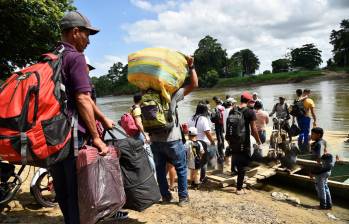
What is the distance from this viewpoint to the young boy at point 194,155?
251 inches

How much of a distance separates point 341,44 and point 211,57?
36.4 metres

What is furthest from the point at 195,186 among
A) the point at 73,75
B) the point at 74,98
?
the point at 73,75

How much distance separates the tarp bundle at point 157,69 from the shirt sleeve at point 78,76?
1664mm

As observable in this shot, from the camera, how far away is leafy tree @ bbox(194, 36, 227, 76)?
355 ft

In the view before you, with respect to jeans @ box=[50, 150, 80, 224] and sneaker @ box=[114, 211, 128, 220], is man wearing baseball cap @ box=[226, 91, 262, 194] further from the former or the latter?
jeans @ box=[50, 150, 80, 224]

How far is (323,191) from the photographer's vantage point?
6152mm

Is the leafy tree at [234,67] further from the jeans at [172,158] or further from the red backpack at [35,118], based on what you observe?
the red backpack at [35,118]

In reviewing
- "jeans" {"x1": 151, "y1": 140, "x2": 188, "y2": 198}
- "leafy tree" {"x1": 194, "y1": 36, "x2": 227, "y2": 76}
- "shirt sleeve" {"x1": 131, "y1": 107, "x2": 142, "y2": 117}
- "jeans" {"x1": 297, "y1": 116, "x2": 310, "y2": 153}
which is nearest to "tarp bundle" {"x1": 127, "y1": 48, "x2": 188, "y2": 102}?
"jeans" {"x1": 151, "y1": 140, "x2": 188, "y2": 198}

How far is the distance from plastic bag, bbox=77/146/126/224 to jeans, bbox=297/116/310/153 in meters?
8.22

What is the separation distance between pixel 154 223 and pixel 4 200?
191cm

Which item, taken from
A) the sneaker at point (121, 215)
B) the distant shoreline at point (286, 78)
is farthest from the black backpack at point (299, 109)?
the distant shoreline at point (286, 78)

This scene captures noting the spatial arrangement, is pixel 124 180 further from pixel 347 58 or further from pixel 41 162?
pixel 347 58

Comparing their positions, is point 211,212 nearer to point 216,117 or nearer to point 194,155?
point 194,155

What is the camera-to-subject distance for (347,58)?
88438mm
